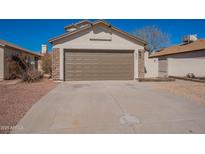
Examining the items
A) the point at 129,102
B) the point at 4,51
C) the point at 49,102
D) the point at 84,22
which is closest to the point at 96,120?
the point at 129,102

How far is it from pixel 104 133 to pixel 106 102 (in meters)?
2.34

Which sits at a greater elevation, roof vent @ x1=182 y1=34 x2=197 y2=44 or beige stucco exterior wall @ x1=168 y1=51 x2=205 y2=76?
roof vent @ x1=182 y1=34 x2=197 y2=44

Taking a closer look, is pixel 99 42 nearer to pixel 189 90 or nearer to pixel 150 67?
pixel 150 67

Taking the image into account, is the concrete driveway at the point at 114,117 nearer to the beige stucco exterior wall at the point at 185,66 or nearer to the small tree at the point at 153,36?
the beige stucco exterior wall at the point at 185,66

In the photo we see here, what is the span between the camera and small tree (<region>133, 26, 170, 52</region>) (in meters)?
31.4

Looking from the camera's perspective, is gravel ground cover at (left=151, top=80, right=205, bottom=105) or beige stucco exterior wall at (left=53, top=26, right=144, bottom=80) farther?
beige stucco exterior wall at (left=53, top=26, right=144, bottom=80)

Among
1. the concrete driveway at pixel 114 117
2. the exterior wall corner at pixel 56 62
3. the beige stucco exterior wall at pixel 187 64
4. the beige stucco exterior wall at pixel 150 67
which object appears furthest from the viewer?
the beige stucco exterior wall at pixel 150 67

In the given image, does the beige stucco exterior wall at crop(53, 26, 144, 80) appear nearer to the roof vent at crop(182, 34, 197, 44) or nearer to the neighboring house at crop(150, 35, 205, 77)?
the neighboring house at crop(150, 35, 205, 77)

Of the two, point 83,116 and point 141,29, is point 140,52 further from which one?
point 141,29

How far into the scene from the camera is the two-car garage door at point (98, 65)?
11.4m

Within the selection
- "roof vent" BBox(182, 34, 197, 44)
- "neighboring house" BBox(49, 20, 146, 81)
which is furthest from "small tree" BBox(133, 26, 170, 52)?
"neighboring house" BBox(49, 20, 146, 81)

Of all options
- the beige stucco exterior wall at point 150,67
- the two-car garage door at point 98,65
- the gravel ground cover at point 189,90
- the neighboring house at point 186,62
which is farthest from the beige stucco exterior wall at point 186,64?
the two-car garage door at point 98,65

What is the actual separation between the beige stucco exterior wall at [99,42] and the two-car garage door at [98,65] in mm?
335

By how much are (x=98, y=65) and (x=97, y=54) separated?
91 centimetres
